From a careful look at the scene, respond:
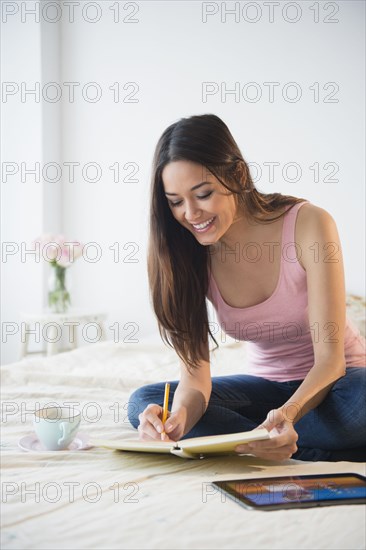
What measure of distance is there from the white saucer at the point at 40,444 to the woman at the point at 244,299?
0.10 metres

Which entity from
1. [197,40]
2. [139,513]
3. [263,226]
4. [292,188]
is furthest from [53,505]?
[197,40]

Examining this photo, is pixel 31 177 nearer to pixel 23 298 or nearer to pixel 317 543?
pixel 23 298

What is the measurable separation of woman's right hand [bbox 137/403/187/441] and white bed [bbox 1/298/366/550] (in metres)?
0.04

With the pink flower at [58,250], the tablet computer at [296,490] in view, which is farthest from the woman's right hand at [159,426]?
the pink flower at [58,250]

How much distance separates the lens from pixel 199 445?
3.08 feet

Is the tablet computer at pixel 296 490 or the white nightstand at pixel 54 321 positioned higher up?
the white nightstand at pixel 54 321

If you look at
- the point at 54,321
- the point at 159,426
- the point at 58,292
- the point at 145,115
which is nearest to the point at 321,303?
the point at 159,426

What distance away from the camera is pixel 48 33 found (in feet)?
11.3

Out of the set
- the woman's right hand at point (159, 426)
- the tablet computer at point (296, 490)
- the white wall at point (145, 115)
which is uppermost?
the white wall at point (145, 115)

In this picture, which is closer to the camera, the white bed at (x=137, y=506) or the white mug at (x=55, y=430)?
Result: the white bed at (x=137, y=506)

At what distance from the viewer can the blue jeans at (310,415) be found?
1168 millimetres

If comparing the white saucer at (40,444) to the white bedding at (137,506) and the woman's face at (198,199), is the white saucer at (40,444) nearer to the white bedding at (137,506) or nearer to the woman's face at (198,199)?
the white bedding at (137,506)

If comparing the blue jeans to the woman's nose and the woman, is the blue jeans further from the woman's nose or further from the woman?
the woman's nose

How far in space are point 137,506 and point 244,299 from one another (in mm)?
621
